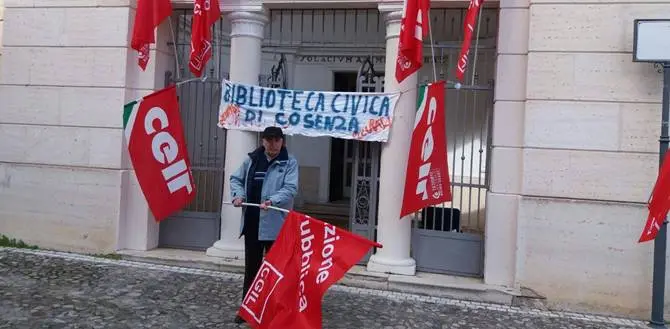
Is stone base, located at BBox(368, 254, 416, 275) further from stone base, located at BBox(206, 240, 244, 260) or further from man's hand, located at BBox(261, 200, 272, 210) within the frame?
man's hand, located at BBox(261, 200, 272, 210)

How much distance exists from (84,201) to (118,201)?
1.61ft

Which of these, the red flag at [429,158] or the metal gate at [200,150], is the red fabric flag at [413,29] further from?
the metal gate at [200,150]

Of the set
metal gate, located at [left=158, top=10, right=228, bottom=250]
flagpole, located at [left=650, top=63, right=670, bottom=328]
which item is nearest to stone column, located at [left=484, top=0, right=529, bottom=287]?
flagpole, located at [left=650, top=63, right=670, bottom=328]

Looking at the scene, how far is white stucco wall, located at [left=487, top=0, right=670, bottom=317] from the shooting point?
227 inches

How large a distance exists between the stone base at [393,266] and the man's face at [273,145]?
92.5 inches

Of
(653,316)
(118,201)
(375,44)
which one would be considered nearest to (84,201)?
(118,201)

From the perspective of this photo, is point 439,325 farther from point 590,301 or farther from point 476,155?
point 476,155

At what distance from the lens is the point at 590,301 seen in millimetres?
5879

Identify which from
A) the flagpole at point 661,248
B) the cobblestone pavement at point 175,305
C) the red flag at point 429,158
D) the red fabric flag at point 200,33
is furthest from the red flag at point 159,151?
the flagpole at point 661,248

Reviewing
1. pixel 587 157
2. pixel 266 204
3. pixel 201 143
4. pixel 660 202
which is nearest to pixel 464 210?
pixel 587 157

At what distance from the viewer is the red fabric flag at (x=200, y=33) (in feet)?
21.5

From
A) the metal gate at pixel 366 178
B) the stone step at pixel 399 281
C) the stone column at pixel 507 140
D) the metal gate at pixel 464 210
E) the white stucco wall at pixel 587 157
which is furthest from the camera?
the metal gate at pixel 366 178

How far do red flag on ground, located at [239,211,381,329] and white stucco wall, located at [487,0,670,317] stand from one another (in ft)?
8.41

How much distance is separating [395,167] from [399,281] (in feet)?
4.28
